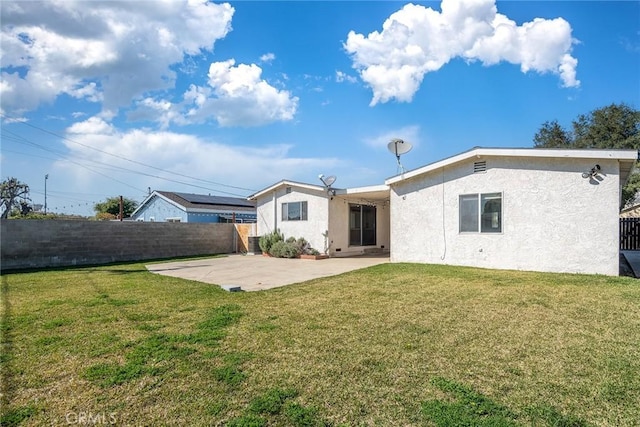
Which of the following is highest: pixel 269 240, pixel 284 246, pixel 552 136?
pixel 552 136

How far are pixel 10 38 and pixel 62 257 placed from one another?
797 centimetres

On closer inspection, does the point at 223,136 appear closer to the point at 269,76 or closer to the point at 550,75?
the point at 269,76

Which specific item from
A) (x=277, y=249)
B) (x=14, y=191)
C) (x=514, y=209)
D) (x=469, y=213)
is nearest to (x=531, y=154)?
(x=514, y=209)

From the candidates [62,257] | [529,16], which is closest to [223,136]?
[62,257]

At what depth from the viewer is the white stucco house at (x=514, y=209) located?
29.2ft

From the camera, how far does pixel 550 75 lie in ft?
49.3

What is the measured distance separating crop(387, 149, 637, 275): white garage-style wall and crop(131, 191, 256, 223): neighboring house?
17.4 meters

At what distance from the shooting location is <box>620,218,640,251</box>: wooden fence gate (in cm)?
1856

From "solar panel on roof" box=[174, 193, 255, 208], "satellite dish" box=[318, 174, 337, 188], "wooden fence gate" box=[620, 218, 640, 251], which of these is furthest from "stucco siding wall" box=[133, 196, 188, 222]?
"wooden fence gate" box=[620, 218, 640, 251]

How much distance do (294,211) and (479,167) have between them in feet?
30.7

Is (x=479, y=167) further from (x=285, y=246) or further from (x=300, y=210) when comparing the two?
(x=285, y=246)

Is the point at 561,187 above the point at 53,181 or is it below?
below

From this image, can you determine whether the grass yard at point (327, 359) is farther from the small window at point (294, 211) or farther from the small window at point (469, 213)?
the small window at point (294, 211)

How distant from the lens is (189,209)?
26484 mm
